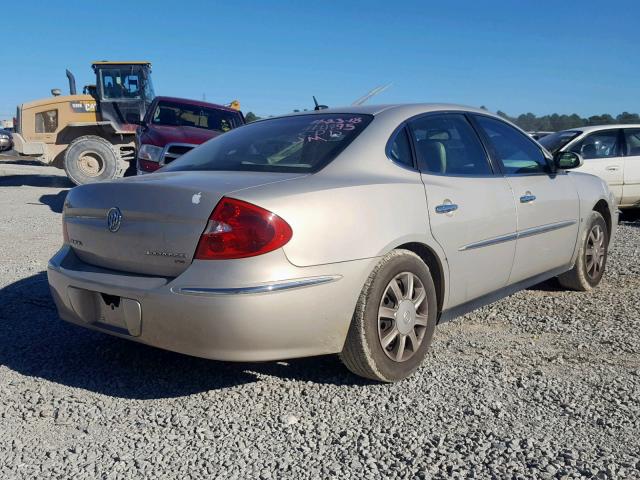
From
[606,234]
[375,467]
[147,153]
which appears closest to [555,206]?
[606,234]

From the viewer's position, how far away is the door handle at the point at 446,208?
3.50 metres

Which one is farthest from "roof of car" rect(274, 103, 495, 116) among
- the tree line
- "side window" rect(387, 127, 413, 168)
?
the tree line

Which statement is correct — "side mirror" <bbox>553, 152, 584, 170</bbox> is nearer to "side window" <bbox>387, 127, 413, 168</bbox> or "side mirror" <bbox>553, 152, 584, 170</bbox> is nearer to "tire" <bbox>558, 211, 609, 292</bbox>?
"tire" <bbox>558, 211, 609, 292</bbox>

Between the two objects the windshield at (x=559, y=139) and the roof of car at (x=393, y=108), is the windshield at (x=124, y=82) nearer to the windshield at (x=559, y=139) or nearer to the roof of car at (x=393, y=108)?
the windshield at (x=559, y=139)

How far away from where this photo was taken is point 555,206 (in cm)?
457

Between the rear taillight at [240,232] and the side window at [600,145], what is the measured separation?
7.90 meters

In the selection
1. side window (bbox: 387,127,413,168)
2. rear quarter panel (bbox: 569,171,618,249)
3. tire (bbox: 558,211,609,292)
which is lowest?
tire (bbox: 558,211,609,292)

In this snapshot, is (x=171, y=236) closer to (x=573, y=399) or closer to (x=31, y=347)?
(x=31, y=347)

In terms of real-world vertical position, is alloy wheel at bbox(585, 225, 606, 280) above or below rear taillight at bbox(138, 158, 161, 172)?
below

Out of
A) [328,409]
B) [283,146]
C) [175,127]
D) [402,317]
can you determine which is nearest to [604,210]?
[402,317]

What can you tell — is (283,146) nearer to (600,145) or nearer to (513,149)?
(513,149)

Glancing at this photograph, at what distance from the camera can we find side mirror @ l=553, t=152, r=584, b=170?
4.70 meters

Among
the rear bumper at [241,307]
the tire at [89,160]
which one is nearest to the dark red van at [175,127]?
the tire at [89,160]

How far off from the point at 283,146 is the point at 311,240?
96 centimetres
